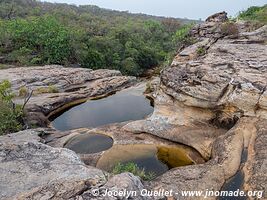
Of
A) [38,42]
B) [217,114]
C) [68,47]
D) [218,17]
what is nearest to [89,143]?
[217,114]

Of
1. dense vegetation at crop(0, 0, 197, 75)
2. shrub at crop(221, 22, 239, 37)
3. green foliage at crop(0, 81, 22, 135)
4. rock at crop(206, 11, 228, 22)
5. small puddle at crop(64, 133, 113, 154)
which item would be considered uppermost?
rock at crop(206, 11, 228, 22)

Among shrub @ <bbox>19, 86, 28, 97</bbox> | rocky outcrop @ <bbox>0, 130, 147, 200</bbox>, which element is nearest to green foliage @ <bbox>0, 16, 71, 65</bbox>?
shrub @ <bbox>19, 86, 28, 97</bbox>

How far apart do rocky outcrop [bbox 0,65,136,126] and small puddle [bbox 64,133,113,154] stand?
345cm

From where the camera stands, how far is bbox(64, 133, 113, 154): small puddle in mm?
15992

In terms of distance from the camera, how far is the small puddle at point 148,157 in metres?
14.2

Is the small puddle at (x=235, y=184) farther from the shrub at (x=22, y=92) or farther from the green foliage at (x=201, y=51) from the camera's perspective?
the shrub at (x=22, y=92)

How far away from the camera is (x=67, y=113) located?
22234 millimetres

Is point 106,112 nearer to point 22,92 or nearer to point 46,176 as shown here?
point 22,92

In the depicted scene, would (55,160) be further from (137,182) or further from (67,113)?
(67,113)

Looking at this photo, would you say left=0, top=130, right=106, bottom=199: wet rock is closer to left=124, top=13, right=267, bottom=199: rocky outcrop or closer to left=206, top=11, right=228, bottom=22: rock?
left=124, top=13, right=267, bottom=199: rocky outcrop

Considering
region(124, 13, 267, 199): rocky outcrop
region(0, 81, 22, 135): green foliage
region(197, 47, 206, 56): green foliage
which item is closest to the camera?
region(124, 13, 267, 199): rocky outcrop

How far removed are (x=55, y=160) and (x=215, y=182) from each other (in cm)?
579

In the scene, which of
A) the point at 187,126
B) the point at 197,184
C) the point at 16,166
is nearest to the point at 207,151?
the point at 187,126

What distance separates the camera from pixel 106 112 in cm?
2216
